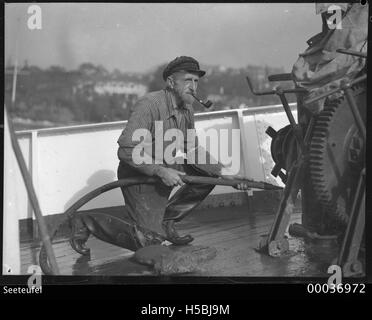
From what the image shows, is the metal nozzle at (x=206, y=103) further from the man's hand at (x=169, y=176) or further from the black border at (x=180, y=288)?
the black border at (x=180, y=288)

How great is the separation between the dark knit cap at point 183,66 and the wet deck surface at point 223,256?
2.48 ft

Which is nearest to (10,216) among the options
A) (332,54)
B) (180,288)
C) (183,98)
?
(180,288)

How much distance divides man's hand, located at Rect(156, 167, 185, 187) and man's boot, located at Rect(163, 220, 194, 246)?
23 cm

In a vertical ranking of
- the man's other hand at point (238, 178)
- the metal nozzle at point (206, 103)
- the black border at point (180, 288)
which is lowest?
the black border at point (180, 288)

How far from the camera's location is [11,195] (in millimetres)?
3498

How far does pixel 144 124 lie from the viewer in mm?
3498

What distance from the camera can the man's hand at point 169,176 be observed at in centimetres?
350

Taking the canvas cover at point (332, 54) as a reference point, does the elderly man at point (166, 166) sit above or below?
below

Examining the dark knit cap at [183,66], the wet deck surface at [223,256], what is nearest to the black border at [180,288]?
the wet deck surface at [223,256]
